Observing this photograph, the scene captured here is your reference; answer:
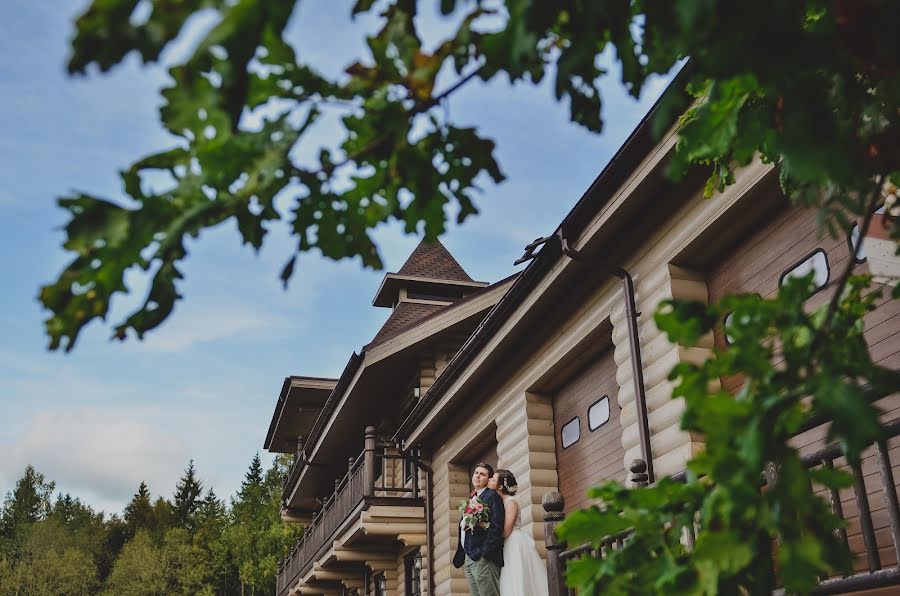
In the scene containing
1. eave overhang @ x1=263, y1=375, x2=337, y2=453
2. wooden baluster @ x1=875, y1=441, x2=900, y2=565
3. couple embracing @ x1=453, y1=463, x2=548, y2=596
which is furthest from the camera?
eave overhang @ x1=263, y1=375, x2=337, y2=453

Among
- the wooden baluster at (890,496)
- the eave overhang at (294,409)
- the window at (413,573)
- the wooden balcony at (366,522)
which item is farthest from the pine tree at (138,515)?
the wooden baluster at (890,496)

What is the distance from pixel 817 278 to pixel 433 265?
15324 mm

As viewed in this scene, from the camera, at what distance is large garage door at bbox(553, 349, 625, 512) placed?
8.48 m

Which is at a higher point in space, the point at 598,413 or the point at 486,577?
the point at 598,413

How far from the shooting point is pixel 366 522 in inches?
535

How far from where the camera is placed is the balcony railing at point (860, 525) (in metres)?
3.45

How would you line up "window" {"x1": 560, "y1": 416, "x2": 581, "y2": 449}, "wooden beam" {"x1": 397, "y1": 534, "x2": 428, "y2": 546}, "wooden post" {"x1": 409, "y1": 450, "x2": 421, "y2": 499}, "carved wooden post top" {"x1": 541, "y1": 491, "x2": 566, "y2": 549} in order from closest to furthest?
"carved wooden post top" {"x1": 541, "y1": 491, "x2": 566, "y2": 549}, "window" {"x1": 560, "y1": 416, "x2": 581, "y2": 449}, "wooden beam" {"x1": 397, "y1": 534, "x2": 428, "y2": 546}, "wooden post" {"x1": 409, "y1": 450, "x2": 421, "y2": 499}

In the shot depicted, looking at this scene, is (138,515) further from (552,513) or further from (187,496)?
(552,513)

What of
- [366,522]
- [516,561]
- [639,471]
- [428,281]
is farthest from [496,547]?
[428,281]

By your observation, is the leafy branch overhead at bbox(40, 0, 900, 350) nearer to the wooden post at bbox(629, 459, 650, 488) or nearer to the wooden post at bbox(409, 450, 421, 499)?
the wooden post at bbox(629, 459, 650, 488)

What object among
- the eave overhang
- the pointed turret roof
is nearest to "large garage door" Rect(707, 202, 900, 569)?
the pointed turret roof

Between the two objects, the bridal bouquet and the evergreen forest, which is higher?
the evergreen forest

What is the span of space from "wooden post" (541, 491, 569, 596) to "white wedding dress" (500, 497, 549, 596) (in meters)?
1.67

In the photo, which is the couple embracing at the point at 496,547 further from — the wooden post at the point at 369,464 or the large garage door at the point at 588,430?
the wooden post at the point at 369,464
